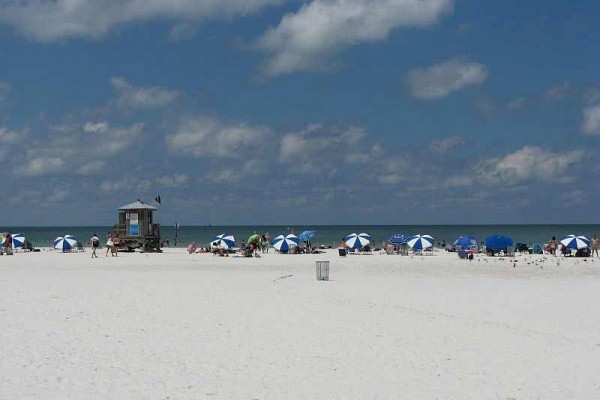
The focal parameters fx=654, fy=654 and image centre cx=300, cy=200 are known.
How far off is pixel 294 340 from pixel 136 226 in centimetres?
3155

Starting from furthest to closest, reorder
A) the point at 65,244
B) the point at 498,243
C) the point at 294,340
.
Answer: the point at 65,244 < the point at 498,243 < the point at 294,340

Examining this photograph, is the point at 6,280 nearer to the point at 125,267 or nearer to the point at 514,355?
the point at 125,267

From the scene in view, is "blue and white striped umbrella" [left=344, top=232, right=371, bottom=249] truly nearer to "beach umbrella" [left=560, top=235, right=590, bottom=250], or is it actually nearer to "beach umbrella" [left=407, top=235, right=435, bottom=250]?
"beach umbrella" [left=407, top=235, right=435, bottom=250]

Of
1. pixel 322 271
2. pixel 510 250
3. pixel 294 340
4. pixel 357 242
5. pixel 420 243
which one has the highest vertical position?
pixel 357 242

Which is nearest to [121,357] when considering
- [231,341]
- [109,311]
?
[231,341]

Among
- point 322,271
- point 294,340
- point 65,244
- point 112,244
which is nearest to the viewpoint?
point 294,340

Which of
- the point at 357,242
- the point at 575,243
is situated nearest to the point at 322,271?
the point at 357,242

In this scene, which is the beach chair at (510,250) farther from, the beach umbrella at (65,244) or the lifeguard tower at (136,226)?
the beach umbrella at (65,244)

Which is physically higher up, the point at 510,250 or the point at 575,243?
the point at 575,243

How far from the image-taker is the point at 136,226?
4066cm

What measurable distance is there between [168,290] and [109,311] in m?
4.28

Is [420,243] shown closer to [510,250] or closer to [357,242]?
[357,242]

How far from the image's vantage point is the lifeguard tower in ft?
133

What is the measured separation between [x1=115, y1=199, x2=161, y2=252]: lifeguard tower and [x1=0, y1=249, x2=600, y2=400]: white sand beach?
66.5 feet
